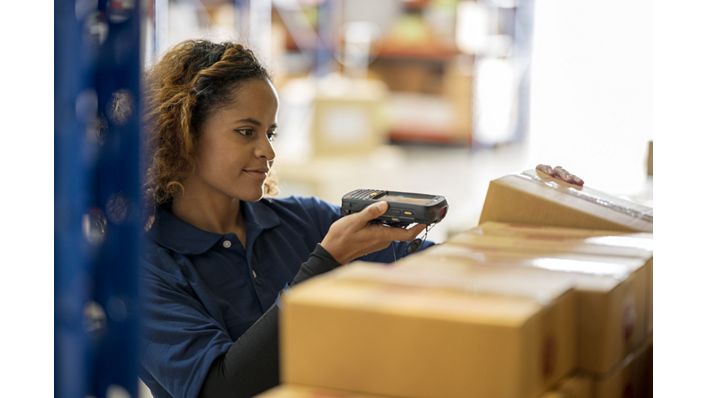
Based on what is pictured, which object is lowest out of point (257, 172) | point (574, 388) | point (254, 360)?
point (254, 360)

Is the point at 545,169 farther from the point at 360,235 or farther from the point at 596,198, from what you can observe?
the point at 360,235

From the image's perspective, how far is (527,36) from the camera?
1073 cm

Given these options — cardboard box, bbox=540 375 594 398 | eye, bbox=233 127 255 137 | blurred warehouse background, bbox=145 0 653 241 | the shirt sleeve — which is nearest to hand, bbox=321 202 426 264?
the shirt sleeve

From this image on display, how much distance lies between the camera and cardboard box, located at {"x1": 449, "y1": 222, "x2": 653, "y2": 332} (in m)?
1.65

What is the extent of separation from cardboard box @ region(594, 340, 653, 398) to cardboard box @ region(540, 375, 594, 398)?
2 cm

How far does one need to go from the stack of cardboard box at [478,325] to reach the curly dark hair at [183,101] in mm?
807

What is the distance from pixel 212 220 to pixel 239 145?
20 cm

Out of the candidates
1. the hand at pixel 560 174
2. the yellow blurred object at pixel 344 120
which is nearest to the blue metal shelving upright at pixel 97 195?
the hand at pixel 560 174

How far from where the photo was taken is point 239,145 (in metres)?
2.24

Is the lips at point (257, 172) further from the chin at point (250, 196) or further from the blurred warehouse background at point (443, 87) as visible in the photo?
the blurred warehouse background at point (443, 87)

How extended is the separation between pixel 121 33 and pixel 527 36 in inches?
381

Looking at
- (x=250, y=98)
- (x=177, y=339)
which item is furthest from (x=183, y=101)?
(x=177, y=339)

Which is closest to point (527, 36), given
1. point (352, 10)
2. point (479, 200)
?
point (352, 10)
